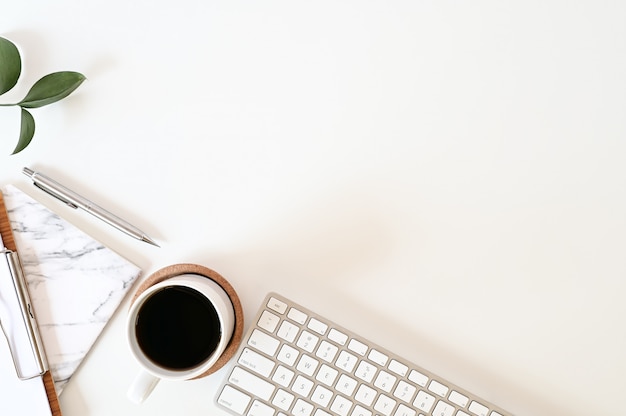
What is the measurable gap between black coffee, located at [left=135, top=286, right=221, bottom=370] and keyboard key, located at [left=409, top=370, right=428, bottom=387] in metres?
0.21

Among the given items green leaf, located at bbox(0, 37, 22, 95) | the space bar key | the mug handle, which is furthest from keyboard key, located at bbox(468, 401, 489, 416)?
green leaf, located at bbox(0, 37, 22, 95)

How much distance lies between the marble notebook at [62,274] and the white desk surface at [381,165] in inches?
0.7

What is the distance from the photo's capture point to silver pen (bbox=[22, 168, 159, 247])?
2.38ft

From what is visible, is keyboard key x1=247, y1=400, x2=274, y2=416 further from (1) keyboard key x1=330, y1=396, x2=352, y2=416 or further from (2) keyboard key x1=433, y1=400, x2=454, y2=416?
(2) keyboard key x1=433, y1=400, x2=454, y2=416

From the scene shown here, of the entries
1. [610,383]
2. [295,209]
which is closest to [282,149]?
[295,209]

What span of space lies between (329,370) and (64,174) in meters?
0.37

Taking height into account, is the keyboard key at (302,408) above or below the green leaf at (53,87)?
below

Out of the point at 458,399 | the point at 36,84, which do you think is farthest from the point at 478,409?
the point at 36,84

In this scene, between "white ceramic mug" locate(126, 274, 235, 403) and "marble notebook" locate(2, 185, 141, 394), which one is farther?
"marble notebook" locate(2, 185, 141, 394)

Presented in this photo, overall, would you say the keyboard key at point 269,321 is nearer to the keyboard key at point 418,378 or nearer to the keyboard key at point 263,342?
the keyboard key at point 263,342

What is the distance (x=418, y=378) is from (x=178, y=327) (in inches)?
10.1

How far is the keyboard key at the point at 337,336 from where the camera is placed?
2.27 ft

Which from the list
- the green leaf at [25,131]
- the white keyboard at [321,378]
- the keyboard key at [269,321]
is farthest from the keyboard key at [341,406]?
the green leaf at [25,131]

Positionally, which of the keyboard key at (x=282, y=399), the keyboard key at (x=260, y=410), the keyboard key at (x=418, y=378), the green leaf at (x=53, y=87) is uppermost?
the green leaf at (x=53, y=87)
